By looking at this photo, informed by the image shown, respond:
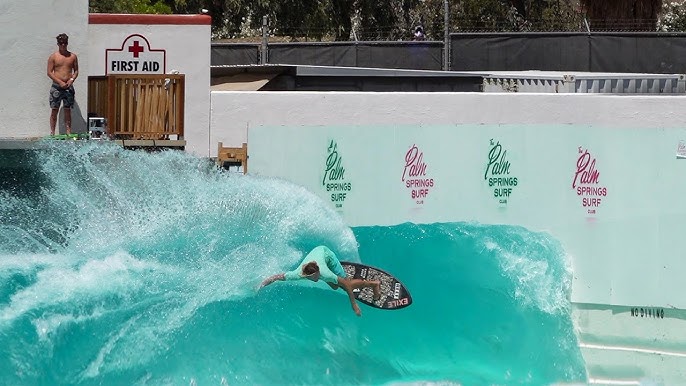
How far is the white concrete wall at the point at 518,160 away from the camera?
16.2m

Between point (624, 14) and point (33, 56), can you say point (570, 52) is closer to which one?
point (624, 14)

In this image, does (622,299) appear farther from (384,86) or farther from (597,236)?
(384,86)

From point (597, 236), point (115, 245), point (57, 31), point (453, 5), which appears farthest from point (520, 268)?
point (453, 5)

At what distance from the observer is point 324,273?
15.8m

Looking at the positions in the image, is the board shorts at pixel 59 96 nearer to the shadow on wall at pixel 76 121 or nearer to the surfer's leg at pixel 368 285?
the shadow on wall at pixel 76 121

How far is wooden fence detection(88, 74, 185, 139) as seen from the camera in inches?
625

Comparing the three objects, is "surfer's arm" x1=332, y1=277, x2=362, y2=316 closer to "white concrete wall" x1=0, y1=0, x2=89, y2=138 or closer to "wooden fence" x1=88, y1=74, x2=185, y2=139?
"wooden fence" x1=88, y1=74, x2=185, y2=139

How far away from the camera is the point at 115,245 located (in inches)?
602

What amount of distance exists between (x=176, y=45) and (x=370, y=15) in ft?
75.7

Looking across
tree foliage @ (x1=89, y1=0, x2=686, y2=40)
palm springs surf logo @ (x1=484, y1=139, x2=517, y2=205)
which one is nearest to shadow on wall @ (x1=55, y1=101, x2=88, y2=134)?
palm springs surf logo @ (x1=484, y1=139, x2=517, y2=205)

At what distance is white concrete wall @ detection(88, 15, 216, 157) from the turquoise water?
1006 mm

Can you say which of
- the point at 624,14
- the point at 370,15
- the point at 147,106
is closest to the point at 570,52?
the point at 624,14

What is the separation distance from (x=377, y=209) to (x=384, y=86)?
4.50 meters

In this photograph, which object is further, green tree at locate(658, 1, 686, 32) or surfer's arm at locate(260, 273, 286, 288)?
green tree at locate(658, 1, 686, 32)
